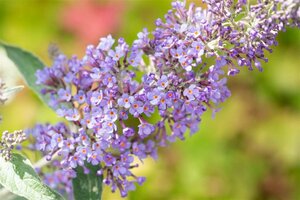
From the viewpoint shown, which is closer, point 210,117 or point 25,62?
point 25,62

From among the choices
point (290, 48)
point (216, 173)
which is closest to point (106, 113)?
point (216, 173)

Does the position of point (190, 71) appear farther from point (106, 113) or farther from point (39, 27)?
point (39, 27)

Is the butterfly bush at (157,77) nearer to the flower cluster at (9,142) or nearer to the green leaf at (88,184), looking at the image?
the green leaf at (88,184)

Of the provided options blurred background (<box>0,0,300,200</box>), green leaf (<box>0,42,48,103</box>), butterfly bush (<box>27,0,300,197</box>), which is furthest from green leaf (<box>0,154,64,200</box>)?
blurred background (<box>0,0,300,200</box>)

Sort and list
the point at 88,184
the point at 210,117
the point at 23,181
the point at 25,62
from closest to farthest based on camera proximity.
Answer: the point at 23,181
the point at 88,184
the point at 25,62
the point at 210,117

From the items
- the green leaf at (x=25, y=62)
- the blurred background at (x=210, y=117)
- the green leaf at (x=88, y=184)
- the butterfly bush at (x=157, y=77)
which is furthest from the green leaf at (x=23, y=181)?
the blurred background at (x=210, y=117)

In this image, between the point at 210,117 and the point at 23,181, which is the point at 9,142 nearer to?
the point at 23,181

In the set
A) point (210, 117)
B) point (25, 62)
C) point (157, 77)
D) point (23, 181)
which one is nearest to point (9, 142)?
point (23, 181)
